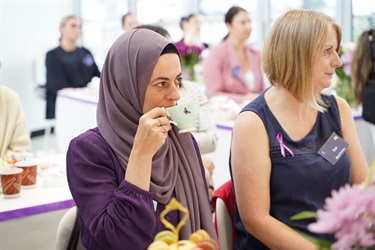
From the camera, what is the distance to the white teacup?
1658mm

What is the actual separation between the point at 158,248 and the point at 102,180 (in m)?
0.73

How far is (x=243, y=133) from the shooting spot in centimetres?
202

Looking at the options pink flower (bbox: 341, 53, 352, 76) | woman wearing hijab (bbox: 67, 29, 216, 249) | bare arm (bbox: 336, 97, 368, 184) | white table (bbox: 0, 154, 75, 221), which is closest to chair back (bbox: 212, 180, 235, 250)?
woman wearing hijab (bbox: 67, 29, 216, 249)

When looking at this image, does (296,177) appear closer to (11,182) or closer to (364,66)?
(11,182)

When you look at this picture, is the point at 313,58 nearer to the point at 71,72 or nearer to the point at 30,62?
the point at 71,72

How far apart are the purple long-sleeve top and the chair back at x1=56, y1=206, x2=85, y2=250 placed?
110mm

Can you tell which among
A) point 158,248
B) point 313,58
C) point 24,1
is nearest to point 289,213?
point 313,58

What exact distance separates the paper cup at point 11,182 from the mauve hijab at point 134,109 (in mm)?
765

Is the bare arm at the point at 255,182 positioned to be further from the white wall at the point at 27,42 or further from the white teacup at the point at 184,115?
the white wall at the point at 27,42

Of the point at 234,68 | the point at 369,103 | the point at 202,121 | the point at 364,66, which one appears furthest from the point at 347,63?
the point at 202,121

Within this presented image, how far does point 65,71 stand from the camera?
7.00 m

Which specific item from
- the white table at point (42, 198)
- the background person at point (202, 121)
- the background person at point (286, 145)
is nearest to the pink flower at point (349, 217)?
the background person at point (286, 145)

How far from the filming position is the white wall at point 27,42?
7.79 metres

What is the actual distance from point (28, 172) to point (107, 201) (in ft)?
3.31
